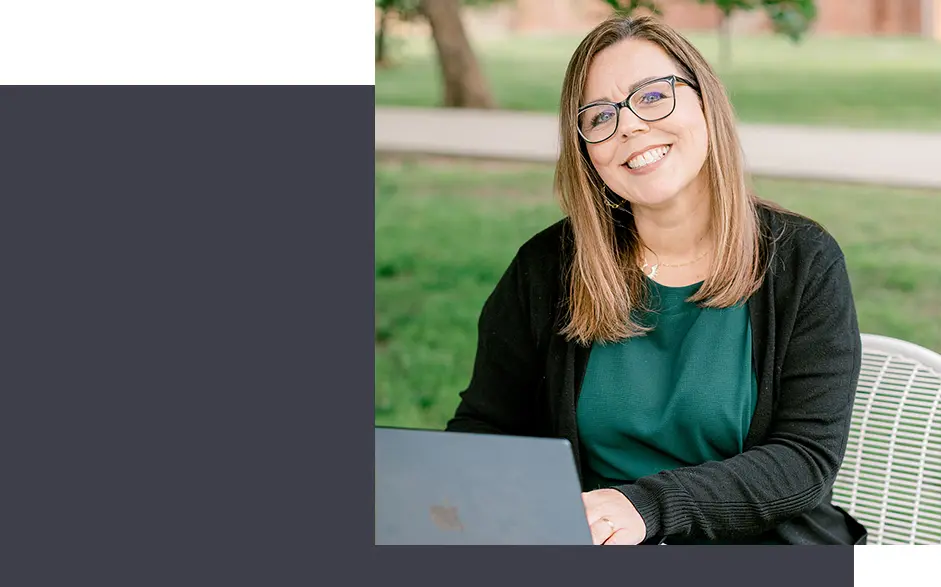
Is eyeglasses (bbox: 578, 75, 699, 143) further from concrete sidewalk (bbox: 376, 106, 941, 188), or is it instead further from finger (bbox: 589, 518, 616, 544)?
concrete sidewalk (bbox: 376, 106, 941, 188)

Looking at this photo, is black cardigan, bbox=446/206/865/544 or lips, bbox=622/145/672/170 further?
lips, bbox=622/145/672/170

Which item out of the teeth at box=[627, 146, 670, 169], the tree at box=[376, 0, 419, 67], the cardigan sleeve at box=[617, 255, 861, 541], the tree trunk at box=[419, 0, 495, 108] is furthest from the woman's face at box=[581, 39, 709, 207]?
the tree trunk at box=[419, 0, 495, 108]

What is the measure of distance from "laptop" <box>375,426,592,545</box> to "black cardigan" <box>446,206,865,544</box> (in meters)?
0.53

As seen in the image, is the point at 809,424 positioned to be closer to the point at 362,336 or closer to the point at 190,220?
the point at 362,336

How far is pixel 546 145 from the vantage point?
22.0 feet

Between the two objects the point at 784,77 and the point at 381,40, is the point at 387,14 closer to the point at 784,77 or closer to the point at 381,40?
the point at 381,40

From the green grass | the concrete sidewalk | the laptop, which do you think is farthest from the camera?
the green grass

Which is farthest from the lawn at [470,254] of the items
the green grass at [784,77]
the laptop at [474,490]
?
the laptop at [474,490]

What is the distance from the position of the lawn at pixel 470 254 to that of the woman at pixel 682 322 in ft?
8.03

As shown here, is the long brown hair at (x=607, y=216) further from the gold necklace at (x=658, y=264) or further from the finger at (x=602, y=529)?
the finger at (x=602, y=529)

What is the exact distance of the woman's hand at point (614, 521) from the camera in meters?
A: 1.44

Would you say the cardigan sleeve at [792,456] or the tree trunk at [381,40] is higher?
the tree trunk at [381,40]

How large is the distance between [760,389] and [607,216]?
39 cm

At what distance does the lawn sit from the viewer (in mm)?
4773
